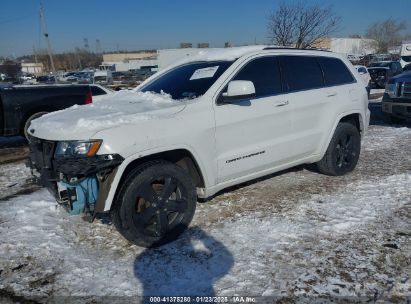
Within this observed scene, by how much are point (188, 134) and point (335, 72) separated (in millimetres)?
2758

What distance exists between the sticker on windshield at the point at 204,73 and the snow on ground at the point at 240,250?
156 centimetres

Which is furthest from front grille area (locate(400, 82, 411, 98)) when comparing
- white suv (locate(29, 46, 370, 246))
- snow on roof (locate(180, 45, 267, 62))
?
snow on roof (locate(180, 45, 267, 62))

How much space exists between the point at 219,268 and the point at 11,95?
6.59 metres

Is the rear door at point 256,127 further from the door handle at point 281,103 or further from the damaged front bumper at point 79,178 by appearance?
the damaged front bumper at point 79,178

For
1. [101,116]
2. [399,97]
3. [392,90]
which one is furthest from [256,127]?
[392,90]

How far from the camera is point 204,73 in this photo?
4113mm

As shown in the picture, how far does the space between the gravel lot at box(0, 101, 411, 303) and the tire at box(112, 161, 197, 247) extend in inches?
7.0

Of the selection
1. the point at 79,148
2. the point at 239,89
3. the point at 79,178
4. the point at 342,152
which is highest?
the point at 239,89

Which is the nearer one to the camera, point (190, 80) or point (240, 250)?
point (240, 250)

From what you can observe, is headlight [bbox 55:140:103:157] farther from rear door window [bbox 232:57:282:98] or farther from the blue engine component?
rear door window [bbox 232:57:282:98]

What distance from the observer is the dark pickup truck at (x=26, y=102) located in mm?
7641

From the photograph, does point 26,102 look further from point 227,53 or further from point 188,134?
point 188,134

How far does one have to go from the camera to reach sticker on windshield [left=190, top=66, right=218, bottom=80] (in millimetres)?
4036

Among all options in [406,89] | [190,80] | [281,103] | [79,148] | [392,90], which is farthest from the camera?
[392,90]
